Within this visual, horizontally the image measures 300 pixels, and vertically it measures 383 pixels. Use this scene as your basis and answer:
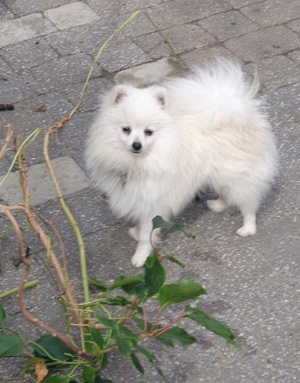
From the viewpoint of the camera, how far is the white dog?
11.7 feet

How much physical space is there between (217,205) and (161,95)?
80 centimetres

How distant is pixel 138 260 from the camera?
3799 millimetres

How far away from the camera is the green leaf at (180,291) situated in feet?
9.29

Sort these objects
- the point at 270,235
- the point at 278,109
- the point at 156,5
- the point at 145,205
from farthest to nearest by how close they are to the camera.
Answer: the point at 156,5 → the point at 278,109 → the point at 270,235 → the point at 145,205

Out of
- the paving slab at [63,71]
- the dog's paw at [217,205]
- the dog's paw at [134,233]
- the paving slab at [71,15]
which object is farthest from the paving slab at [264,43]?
the dog's paw at [134,233]

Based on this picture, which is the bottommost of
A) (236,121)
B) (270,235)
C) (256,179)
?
(270,235)

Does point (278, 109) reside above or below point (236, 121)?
below

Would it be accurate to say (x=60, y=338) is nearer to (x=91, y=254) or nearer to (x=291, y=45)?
(x=91, y=254)

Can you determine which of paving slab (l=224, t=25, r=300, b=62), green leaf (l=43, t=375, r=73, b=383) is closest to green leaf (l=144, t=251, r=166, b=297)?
green leaf (l=43, t=375, r=73, b=383)

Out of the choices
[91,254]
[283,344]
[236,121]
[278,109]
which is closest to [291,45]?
[278,109]

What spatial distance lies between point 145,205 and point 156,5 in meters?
2.75

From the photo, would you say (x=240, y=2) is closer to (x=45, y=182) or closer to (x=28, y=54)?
(x=28, y=54)

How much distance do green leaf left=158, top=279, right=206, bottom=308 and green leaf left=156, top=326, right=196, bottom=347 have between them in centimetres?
14

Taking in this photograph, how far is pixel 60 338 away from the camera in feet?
9.98
